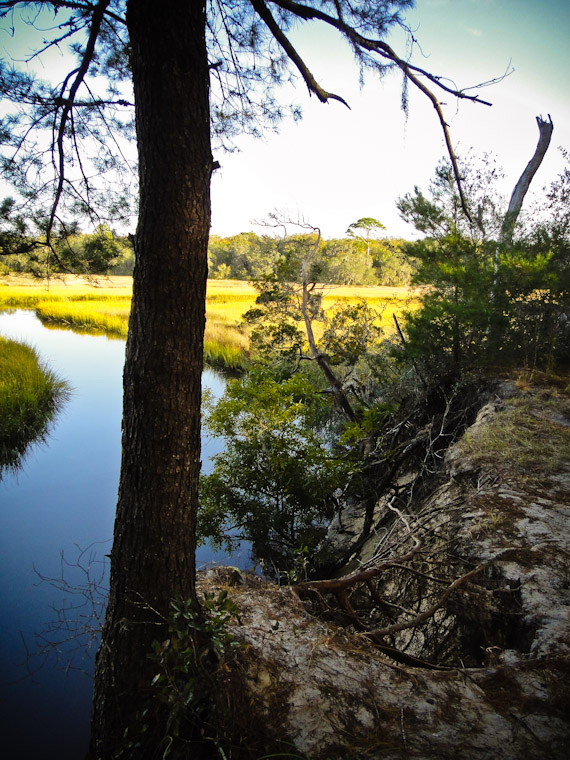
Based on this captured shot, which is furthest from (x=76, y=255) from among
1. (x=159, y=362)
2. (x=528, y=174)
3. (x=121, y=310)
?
(x=121, y=310)

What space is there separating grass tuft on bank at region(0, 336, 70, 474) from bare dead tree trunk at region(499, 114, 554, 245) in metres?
11.0

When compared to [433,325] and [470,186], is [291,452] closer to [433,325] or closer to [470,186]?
[433,325]

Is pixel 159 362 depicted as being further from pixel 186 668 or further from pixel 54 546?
pixel 54 546

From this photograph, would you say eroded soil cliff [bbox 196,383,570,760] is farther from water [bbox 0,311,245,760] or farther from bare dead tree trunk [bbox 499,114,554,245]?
bare dead tree trunk [bbox 499,114,554,245]

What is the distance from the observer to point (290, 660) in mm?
2002

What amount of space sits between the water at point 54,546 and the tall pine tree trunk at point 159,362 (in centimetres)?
169

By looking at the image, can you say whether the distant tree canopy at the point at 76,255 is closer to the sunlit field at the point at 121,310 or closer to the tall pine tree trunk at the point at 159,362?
the tall pine tree trunk at the point at 159,362

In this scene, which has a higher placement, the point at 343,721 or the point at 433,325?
the point at 433,325

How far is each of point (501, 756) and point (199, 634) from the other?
4.29 feet

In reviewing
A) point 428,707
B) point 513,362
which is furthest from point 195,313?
point 513,362

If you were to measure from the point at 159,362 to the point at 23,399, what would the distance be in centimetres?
952

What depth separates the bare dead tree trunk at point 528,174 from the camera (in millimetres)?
8578

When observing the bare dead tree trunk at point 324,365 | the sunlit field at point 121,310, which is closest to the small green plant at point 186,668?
the bare dead tree trunk at point 324,365

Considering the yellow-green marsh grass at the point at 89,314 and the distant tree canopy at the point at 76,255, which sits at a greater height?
the distant tree canopy at the point at 76,255
